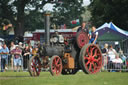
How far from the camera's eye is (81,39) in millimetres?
13852

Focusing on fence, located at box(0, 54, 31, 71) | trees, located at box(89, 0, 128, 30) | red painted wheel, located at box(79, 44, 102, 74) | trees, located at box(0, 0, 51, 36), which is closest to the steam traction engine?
red painted wheel, located at box(79, 44, 102, 74)

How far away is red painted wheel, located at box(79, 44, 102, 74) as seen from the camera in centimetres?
1354

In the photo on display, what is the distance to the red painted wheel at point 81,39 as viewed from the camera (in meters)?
13.8

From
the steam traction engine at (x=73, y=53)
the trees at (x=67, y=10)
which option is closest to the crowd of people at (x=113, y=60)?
the steam traction engine at (x=73, y=53)

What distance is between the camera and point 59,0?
49844 mm

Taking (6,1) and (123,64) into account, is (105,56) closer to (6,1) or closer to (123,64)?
(123,64)

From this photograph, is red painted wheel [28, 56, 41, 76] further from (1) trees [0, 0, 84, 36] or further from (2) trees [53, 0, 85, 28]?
(2) trees [53, 0, 85, 28]

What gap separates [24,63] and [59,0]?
28.8 metres

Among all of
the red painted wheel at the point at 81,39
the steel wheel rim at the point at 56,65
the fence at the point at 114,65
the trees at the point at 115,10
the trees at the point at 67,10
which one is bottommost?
the fence at the point at 114,65

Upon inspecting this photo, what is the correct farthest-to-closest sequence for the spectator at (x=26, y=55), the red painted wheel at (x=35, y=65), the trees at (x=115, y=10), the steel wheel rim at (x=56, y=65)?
the trees at (x=115, y=10)
the spectator at (x=26, y=55)
the red painted wheel at (x=35, y=65)
the steel wheel rim at (x=56, y=65)

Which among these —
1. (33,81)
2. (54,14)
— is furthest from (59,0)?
(33,81)

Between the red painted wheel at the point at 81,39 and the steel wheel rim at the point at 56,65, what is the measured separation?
2.75 ft

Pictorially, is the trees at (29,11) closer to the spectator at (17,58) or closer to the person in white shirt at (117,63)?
the spectator at (17,58)

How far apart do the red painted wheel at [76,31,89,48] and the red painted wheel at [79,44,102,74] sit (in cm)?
26
